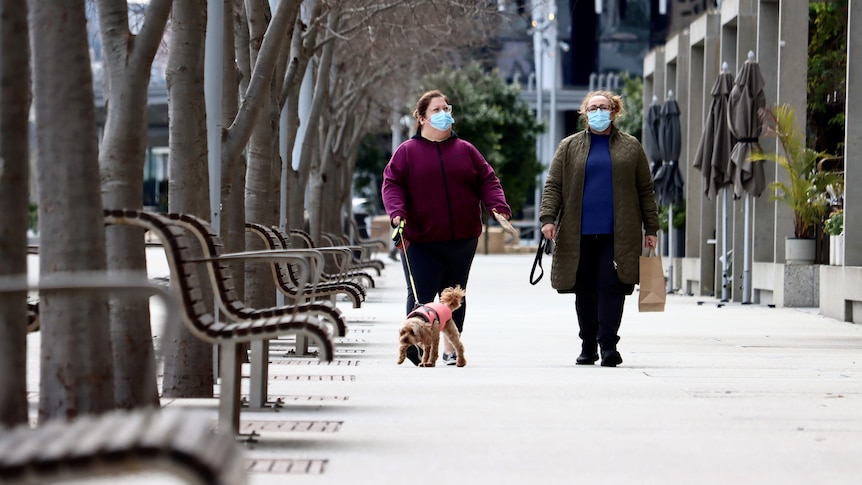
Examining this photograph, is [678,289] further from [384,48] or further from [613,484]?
[613,484]

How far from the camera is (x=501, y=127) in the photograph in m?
57.5

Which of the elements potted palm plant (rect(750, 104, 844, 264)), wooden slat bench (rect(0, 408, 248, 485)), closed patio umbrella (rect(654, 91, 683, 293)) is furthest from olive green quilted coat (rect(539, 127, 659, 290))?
closed patio umbrella (rect(654, 91, 683, 293))

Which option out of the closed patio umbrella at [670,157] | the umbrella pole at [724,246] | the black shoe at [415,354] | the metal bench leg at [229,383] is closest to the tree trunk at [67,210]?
the metal bench leg at [229,383]

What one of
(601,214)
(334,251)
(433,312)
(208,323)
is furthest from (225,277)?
(601,214)

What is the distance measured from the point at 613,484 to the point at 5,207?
2331 mm

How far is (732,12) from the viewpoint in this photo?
22.9 meters

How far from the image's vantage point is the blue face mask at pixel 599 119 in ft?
35.6

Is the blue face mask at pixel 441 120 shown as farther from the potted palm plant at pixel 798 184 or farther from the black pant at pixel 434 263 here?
the potted palm plant at pixel 798 184

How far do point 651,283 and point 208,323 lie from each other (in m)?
4.98

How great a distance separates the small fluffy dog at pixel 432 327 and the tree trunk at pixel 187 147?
1755mm

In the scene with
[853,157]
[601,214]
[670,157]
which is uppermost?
[670,157]

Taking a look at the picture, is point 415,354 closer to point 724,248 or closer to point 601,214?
point 601,214

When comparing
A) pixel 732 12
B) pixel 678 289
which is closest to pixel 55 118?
pixel 732 12

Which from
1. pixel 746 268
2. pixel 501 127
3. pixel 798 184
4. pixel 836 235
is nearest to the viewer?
pixel 836 235
